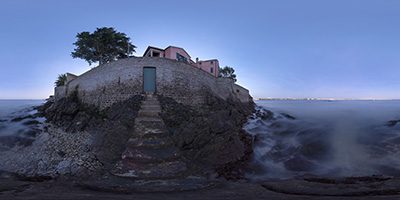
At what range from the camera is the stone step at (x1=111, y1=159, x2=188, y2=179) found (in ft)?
17.1

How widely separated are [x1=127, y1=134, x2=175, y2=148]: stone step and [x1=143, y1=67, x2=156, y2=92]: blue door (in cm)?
583

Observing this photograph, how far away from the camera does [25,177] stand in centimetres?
545

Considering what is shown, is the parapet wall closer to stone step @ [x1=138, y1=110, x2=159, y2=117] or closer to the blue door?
the blue door

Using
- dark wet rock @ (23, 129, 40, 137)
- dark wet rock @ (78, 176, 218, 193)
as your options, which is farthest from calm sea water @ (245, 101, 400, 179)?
dark wet rock @ (23, 129, 40, 137)

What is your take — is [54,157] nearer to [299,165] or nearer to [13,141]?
[13,141]

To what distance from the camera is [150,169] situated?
5.48m

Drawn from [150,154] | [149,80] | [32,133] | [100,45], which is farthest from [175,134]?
[100,45]

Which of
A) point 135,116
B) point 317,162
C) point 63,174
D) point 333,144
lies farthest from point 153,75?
point 333,144

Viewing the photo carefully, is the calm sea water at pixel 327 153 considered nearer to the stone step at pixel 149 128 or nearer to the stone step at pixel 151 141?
the stone step at pixel 151 141

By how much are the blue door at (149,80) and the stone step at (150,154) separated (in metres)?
6.62

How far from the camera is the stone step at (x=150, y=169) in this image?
17.1ft

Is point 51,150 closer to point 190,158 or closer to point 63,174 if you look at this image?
point 63,174

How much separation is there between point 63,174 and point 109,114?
633 cm

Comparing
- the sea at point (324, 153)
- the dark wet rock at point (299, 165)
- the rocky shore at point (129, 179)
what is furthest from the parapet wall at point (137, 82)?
the dark wet rock at point (299, 165)
